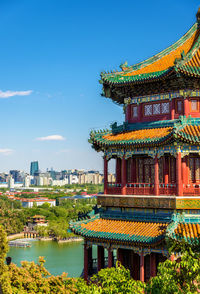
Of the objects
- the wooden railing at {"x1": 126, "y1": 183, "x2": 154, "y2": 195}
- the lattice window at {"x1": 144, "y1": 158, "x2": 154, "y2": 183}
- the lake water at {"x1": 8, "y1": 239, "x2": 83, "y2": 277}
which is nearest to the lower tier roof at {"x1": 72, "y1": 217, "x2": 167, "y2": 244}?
the wooden railing at {"x1": 126, "y1": 183, "x2": 154, "y2": 195}

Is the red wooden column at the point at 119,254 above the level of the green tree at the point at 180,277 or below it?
below

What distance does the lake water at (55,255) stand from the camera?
51.0 metres

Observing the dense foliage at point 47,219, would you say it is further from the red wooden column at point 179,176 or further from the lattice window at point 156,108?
the red wooden column at point 179,176

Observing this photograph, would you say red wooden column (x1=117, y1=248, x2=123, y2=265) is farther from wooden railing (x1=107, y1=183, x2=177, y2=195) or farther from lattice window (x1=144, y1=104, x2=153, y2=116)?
lattice window (x1=144, y1=104, x2=153, y2=116)

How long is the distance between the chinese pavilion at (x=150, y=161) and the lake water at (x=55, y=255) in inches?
1323

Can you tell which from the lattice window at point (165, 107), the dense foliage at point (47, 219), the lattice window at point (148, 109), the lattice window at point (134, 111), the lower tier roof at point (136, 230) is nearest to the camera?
the lower tier roof at point (136, 230)

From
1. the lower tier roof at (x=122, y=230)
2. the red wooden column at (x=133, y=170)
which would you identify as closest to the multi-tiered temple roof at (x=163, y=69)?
the red wooden column at (x=133, y=170)

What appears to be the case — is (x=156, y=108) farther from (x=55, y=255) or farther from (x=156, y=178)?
(x=55, y=255)

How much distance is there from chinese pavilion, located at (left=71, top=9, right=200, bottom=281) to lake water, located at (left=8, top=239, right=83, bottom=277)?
33606 millimetres

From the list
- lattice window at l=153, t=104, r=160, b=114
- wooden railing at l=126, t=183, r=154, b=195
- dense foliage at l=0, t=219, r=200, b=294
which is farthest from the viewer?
lattice window at l=153, t=104, r=160, b=114

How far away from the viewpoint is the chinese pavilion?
47.1 feet

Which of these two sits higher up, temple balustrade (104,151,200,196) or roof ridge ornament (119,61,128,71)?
roof ridge ornament (119,61,128,71)

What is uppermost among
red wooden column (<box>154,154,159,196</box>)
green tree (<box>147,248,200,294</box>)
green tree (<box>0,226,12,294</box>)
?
red wooden column (<box>154,154,159,196</box>)

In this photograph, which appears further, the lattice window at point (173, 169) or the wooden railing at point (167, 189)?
the lattice window at point (173, 169)
